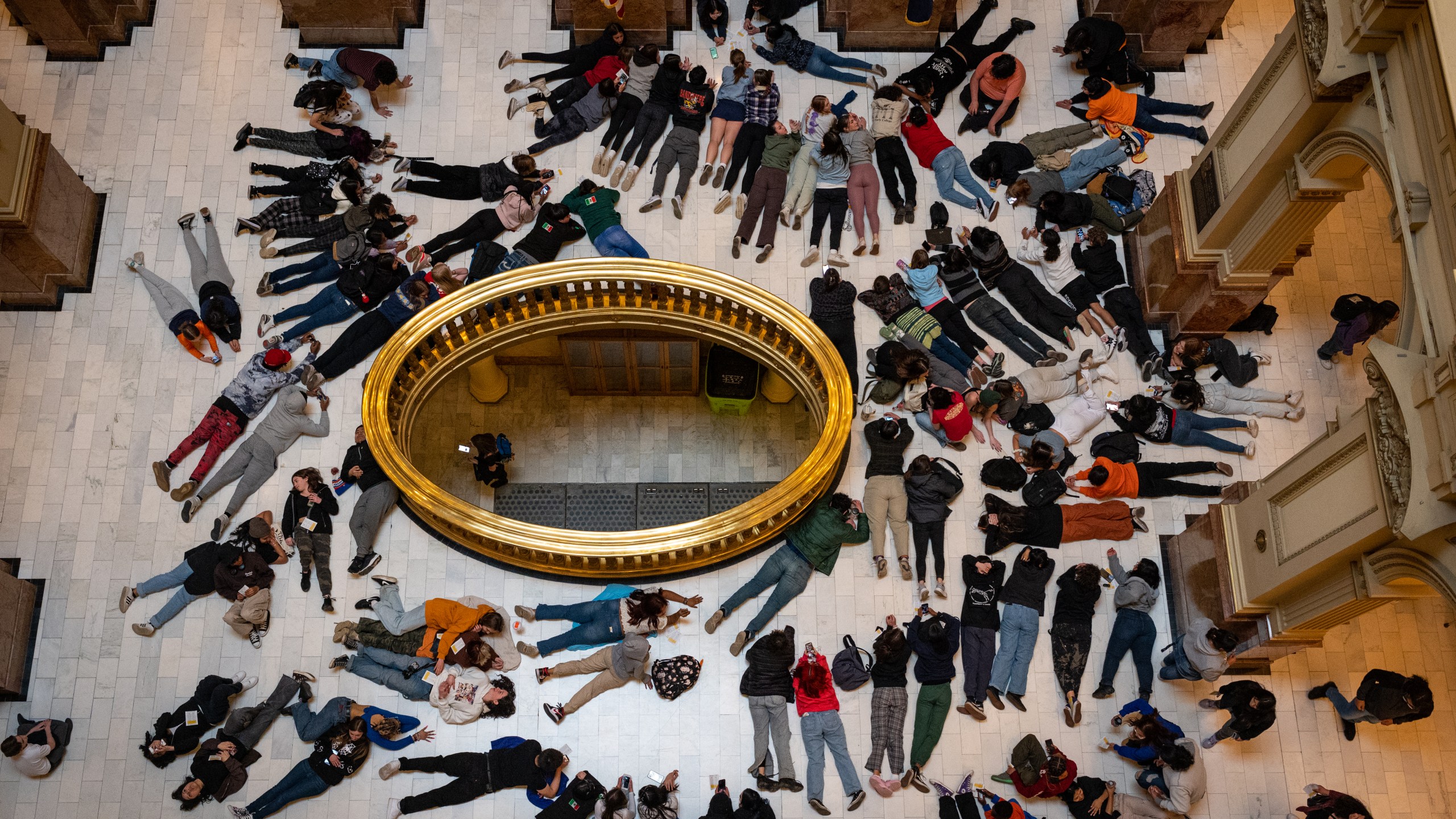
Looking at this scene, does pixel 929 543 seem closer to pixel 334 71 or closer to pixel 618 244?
pixel 618 244

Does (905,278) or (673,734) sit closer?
(673,734)

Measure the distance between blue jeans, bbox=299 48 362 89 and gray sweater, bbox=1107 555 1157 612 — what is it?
9.42 metres

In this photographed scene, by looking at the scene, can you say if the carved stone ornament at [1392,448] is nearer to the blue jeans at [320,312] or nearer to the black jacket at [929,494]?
the black jacket at [929,494]

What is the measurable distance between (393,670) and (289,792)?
1315mm

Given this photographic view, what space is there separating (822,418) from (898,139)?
3535mm

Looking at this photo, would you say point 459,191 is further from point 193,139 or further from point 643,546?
point 643,546

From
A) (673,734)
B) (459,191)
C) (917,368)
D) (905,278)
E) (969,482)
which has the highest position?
(459,191)

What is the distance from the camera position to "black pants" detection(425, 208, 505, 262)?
41.4ft

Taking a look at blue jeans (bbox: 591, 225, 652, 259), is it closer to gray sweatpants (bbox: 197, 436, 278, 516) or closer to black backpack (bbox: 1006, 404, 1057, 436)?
gray sweatpants (bbox: 197, 436, 278, 516)

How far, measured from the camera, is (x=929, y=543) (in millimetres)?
11711

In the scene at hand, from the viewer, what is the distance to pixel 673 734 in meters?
11.0

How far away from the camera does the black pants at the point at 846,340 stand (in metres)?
12.2

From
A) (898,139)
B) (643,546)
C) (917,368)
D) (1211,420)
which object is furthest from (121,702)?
(1211,420)

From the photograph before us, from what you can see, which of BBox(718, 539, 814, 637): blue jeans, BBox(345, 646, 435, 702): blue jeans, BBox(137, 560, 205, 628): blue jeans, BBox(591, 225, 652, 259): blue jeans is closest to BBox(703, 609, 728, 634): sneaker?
BBox(718, 539, 814, 637): blue jeans
